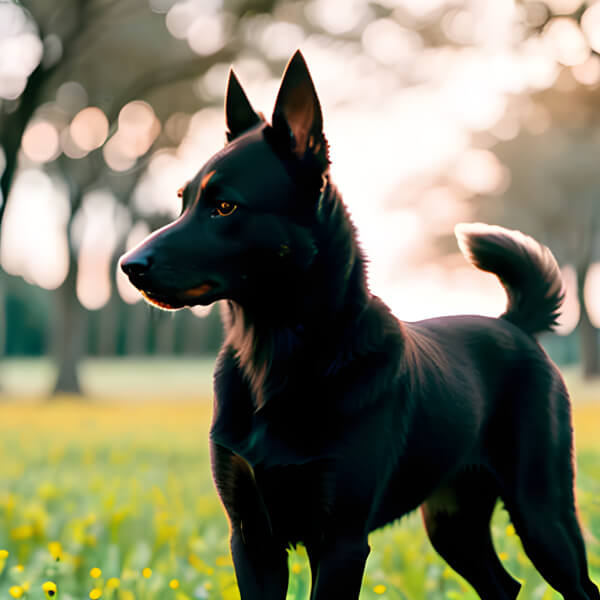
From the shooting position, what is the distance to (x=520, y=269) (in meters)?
3.65

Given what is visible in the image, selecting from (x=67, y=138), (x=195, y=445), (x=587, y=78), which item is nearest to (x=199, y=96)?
→ (x=67, y=138)

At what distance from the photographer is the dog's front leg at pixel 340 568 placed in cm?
232

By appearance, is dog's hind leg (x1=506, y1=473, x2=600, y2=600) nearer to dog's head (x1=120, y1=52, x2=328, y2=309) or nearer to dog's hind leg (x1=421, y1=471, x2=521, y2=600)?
dog's hind leg (x1=421, y1=471, x2=521, y2=600)

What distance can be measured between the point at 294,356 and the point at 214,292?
36 centimetres

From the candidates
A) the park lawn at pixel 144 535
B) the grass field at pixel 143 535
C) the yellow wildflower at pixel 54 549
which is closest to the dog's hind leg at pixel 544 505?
the park lawn at pixel 144 535

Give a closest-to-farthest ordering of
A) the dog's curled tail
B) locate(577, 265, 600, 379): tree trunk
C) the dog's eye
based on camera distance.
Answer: the dog's eye → the dog's curled tail → locate(577, 265, 600, 379): tree trunk

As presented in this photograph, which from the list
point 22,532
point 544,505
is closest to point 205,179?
point 544,505

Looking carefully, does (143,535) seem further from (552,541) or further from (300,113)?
(300,113)

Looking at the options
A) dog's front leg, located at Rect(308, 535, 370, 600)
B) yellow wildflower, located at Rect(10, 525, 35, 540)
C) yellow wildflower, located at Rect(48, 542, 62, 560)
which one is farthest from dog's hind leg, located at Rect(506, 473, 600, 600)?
yellow wildflower, located at Rect(10, 525, 35, 540)

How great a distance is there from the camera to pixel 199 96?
773 inches

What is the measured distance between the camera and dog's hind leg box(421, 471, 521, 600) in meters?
3.47

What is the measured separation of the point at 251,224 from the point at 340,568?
3.80 ft

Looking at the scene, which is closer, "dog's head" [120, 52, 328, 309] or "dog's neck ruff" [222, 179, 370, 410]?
"dog's head" [120, 52, 328, 309]

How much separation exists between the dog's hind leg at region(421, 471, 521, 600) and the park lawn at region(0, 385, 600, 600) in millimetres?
262
